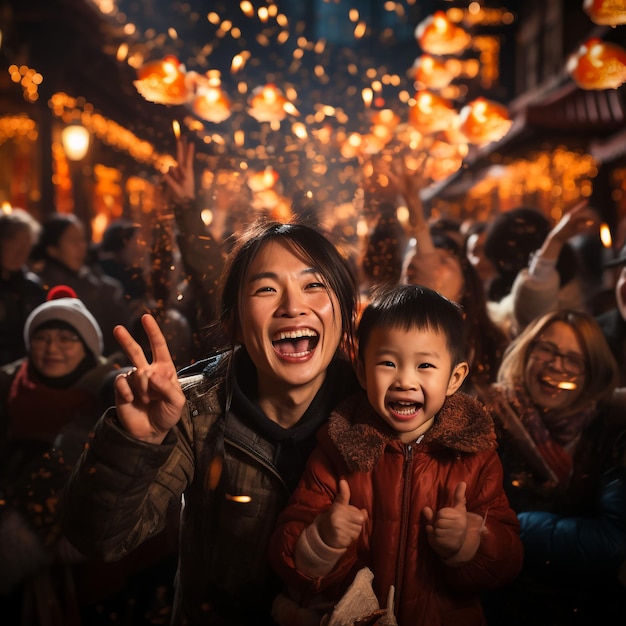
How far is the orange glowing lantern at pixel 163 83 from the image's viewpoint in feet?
12.9

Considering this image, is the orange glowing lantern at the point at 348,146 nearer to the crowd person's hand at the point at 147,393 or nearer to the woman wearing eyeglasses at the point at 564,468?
the woman wearing eyeglasses at the point at 564,468

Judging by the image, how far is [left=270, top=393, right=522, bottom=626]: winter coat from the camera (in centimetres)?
179

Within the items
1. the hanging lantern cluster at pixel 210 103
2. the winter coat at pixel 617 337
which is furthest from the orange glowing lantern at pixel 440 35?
the winter coat at pixel 617 337

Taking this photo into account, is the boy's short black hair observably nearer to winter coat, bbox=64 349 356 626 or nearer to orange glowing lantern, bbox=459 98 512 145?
winter coat, bbox=64 349 356 626

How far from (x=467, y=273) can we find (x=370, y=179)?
0.90 metres

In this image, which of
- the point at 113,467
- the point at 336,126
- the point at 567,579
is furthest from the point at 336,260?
the point at 336,126

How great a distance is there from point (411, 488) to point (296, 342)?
0.50 m

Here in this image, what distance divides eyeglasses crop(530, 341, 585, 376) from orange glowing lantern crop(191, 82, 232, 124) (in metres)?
5.04

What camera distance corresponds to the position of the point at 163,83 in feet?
13.6

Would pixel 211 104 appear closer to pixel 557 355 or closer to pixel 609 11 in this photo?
pixel 609 11

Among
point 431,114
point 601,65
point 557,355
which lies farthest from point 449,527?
point 431,114

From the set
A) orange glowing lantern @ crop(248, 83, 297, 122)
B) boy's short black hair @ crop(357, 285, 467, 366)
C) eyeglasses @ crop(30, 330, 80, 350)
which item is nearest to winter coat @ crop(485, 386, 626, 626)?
boy's short black hair @ crop(357, 285, 467, 366)

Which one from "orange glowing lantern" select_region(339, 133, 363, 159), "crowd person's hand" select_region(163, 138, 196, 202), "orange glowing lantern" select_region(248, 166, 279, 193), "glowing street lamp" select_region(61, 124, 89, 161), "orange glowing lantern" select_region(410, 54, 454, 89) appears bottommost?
"crowd person's hand" select_region(163, 138, 196, 202)

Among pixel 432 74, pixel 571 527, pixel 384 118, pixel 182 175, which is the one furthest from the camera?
pixel 432 74
